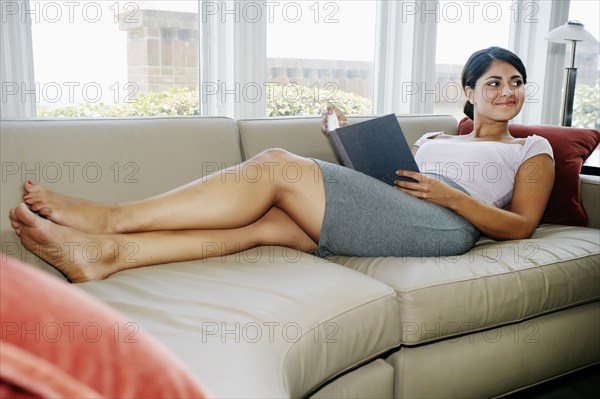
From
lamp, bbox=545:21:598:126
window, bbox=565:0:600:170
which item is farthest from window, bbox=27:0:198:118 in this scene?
window, bbox=565:0:600:170

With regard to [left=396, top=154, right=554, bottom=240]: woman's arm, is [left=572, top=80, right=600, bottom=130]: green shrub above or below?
above

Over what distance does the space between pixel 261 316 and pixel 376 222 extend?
0.58 metres

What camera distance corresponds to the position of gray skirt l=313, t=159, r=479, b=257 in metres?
1.60

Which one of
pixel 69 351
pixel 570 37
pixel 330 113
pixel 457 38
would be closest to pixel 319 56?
pixel 457 38

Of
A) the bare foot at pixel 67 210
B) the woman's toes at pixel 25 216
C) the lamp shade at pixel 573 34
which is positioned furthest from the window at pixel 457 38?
the woman's toes at pixel 25 216

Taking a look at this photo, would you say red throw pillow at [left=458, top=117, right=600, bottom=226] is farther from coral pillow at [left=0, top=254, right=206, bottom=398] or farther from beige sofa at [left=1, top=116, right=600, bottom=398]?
coral pillow at [left=0, top=254, right=206, bottom=398]

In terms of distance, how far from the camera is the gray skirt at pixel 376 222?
1601mm

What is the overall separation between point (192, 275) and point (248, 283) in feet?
0.48

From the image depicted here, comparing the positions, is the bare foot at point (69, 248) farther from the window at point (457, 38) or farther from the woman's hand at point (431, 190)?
the window at point (457, 38)

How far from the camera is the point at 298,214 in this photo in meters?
1.61

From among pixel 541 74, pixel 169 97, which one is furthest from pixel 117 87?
pixel 541 74

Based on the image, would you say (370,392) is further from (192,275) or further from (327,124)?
(327,124)

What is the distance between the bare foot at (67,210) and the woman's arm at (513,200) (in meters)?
0.89

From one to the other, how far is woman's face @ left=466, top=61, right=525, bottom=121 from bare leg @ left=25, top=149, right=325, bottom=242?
0.87m
